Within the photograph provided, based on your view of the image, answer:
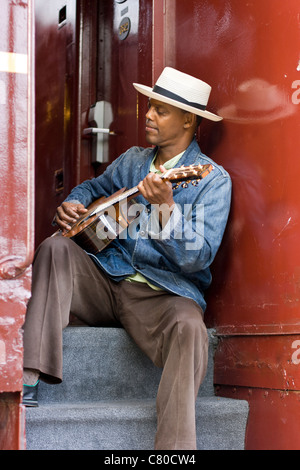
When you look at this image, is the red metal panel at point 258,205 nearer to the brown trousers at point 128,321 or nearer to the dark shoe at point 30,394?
the brown trousers at point 128,321

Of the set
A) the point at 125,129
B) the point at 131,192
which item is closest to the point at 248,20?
the point at 131,192

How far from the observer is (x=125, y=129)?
462cm

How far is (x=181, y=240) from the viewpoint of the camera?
9.74 feet

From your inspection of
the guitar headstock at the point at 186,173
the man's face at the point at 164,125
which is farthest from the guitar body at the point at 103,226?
the guitar headstock at the point at 186,173

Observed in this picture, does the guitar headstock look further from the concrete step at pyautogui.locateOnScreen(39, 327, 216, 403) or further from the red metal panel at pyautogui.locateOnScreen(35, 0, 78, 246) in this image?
the red metal panel at pyautogui.locateOnScreen(35, 0, 78, 246)

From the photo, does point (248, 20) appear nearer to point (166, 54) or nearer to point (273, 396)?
point (166, 54)

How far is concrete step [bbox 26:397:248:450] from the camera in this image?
2658 mm

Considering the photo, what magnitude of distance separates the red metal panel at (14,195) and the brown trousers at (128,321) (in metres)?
0.74

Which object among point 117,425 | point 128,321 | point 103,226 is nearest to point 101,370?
point 128,321

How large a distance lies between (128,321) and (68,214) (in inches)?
25.8

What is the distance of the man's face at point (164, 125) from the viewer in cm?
347

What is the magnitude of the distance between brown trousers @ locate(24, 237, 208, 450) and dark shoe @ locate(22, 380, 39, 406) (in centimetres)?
7

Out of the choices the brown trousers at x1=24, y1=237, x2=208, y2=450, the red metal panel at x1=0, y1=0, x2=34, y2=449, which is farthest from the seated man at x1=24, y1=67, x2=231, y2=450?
the red metal panel at x1=0, y1=0, x2=34, y2=449

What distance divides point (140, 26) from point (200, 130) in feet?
3.46
